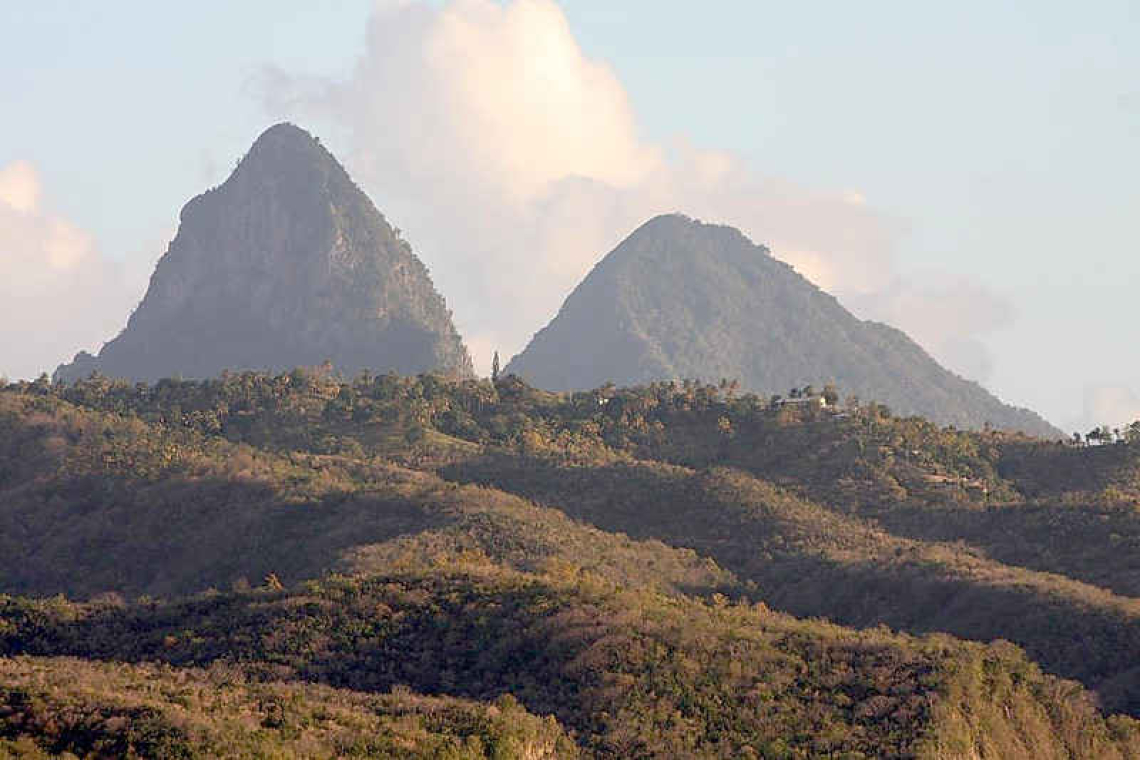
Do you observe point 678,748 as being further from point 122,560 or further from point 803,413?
point 803,413

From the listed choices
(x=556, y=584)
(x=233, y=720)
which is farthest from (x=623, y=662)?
(x=233, y=720)

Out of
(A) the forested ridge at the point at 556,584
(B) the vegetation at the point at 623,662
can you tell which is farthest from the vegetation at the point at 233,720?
(B) the vegetation at the point at 623,662

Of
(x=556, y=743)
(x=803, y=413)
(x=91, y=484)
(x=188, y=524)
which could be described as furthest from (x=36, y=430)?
(x=556, y=743)

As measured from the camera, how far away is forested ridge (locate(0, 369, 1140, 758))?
74.1 m

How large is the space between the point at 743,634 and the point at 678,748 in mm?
14749

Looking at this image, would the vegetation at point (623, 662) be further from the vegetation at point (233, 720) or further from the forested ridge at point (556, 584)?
the vegetation at point (233, 720)

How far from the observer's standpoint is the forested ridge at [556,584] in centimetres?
7406

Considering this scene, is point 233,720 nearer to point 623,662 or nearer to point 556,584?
point 623,662

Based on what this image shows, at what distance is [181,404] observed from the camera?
199 metres

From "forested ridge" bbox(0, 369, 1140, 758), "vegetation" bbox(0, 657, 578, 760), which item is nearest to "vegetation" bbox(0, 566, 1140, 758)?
"forested ridge" bbox(0, 369, 1140, 758)

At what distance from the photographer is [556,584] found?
9519cm

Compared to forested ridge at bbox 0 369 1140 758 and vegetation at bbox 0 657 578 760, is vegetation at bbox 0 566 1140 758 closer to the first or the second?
forested ridge at bbox 0 369 1140 758

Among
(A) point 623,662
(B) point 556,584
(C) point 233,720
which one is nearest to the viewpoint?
(C) point 233,720

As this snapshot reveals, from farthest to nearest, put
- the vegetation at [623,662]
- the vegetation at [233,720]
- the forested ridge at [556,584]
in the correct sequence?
the vegetation at [623,662], the forested ridge at [556,584], the vegetation at [233,720]
